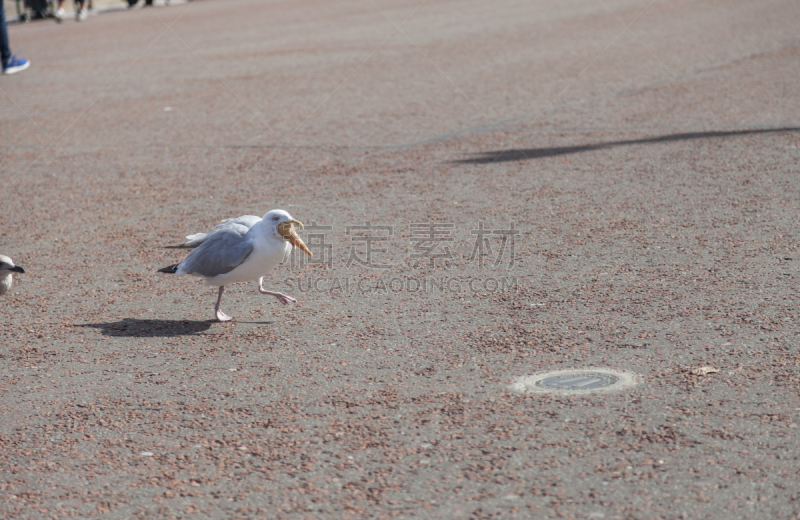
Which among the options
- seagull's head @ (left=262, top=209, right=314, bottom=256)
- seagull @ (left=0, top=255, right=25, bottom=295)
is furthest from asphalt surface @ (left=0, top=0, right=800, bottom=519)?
seagull's head @ (left=262, top=209, right=314, bottom=256)

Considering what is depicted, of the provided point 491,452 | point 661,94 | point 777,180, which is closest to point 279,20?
point 661,94

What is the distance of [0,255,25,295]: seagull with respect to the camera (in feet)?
17.9

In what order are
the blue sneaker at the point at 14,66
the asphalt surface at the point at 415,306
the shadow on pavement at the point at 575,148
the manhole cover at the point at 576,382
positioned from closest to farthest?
1. the asphalt surface at the point at 415,306
2. the manhole cover at the point at 576,382
3. the shadow on pavement at the point at 575,148
4. the blue sneaker at the point at 14,66

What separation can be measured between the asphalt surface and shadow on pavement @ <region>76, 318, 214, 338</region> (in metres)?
0.03

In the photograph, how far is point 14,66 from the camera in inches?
640

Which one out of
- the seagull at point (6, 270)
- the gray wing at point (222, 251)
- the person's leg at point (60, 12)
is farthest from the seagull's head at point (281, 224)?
the person's leg at point (60, 12)

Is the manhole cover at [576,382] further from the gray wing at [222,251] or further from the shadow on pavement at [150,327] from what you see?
the shadow on pavement at [150,327]

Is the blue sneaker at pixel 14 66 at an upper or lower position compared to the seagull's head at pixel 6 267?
upper

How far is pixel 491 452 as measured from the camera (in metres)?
3.68

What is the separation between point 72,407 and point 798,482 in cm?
321

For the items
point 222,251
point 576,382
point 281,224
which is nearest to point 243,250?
point 222,251

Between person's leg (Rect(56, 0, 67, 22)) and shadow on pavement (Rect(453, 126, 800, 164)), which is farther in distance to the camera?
person's leg (Rect(56, 0, 67, 22))

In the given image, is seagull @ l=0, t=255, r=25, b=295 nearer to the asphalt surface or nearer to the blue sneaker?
the asphalt surface

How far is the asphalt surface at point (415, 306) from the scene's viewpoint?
3531 millimetres
